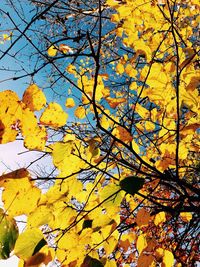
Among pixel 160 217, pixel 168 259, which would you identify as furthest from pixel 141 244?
pixel 160 217

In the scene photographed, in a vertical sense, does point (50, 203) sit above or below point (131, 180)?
below

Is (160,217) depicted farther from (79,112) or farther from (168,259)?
(79,112)

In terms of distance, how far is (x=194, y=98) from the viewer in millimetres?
1825

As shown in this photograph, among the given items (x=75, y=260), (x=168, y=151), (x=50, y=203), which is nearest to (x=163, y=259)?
(x=168, y=151)

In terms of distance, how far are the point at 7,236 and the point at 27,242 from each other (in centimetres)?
17

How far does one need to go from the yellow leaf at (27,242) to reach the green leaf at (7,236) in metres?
0.11

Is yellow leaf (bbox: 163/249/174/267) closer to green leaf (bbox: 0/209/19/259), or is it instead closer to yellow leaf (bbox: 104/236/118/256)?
yellow leaf (bbox: 104/236/118/256)

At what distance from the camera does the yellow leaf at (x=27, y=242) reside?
1.15 meters

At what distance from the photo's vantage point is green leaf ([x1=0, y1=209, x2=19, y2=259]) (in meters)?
1.04

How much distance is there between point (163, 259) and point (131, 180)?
55.2 inches

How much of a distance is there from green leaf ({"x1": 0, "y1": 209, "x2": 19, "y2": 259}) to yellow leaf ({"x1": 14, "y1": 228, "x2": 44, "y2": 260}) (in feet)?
0.37

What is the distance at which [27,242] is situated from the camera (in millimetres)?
1194

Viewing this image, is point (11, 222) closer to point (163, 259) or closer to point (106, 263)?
point (106, 263)

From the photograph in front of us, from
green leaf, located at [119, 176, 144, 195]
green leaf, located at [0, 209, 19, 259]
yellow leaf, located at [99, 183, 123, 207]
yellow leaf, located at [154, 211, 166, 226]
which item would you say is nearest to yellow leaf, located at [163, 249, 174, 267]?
yellow leaf, located at [154, 211, 166, 226]
